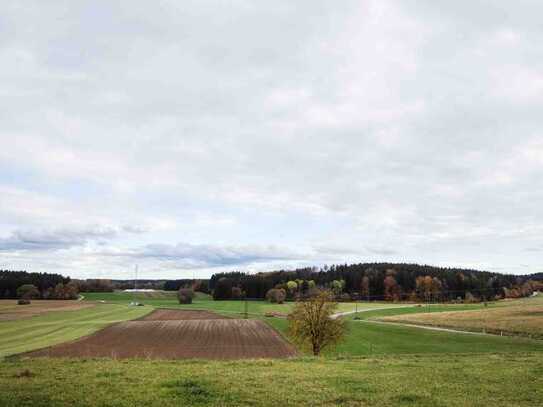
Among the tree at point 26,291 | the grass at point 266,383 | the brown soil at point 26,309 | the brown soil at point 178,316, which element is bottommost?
the brown soil at point 178,316

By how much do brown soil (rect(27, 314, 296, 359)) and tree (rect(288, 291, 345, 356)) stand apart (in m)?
7.19

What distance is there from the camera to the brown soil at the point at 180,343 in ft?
175

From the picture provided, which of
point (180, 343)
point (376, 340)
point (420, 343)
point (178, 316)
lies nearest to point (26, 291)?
point (178, 316)

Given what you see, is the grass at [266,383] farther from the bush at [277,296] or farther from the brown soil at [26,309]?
the bush at [277,296]

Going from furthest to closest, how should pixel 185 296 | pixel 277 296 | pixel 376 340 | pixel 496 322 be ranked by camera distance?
pixel 277 296 < pixel 185 296 < pixel 496 322 < pixel 376 340

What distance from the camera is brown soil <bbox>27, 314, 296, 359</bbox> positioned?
175ft

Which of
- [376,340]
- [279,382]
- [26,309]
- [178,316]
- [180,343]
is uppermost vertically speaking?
[279,382]

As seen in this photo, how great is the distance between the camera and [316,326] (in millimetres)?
47562

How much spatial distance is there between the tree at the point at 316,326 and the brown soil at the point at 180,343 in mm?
7192

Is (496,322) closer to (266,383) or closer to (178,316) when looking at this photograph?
(178,316)

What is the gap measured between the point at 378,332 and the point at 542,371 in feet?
216

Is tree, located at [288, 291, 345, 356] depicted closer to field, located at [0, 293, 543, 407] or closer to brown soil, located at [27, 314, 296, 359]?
brown soil, located at [27, 314, 296, 359]

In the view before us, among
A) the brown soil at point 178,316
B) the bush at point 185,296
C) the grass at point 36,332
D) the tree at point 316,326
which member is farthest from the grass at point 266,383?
the bush at point 185,296

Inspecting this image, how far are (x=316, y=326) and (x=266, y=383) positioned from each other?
1284 inches
